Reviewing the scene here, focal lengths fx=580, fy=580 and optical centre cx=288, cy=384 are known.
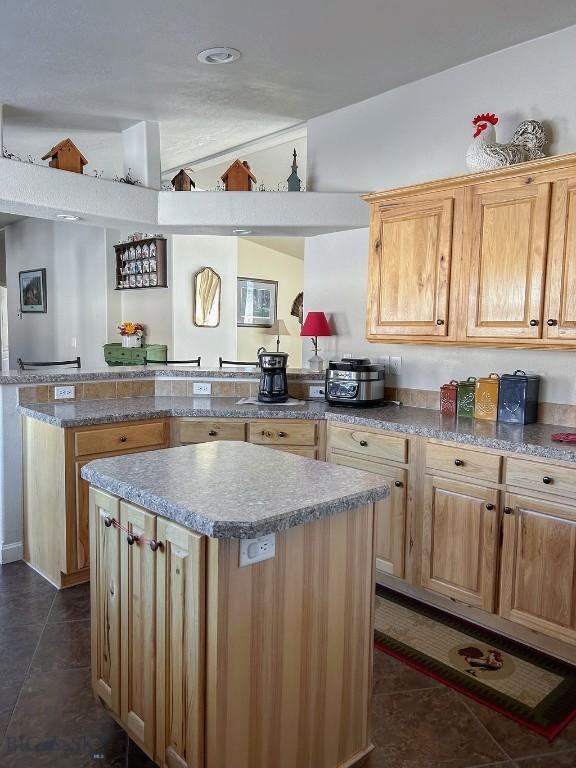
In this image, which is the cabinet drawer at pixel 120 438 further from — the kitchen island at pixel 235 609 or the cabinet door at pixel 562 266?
the cabinet door at pixel 562 266

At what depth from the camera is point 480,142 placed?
112 inches

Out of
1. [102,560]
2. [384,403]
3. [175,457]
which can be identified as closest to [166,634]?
[102,560]

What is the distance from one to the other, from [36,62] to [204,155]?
2.22 metres

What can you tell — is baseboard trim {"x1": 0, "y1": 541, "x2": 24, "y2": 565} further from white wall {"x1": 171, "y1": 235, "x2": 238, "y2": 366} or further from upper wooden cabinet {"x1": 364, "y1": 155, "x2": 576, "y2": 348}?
white wall {"x1": 171, "y1": 235, "x2": 238, "y2": 366}

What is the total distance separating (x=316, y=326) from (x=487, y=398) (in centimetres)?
135

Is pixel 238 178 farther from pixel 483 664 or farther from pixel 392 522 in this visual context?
pixel 483 664

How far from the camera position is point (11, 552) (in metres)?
3.34

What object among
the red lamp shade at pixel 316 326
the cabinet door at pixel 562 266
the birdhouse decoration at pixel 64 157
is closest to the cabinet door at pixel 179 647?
the cabinet door at pixel 562 266

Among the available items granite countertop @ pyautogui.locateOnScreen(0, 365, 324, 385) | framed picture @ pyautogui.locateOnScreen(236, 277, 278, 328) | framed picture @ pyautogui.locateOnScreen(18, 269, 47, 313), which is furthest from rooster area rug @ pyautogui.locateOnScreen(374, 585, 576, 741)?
framed picture @ pyautogui.locateOnScreen(18, 269, 47, 313)

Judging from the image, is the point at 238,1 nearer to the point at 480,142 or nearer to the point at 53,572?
the point at 480,142

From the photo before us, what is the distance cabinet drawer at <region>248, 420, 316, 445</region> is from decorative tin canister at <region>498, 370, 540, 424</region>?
102 centimetres

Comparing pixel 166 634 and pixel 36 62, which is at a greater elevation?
pixel 36 62

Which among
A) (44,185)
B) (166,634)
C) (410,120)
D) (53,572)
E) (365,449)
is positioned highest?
(410,120)

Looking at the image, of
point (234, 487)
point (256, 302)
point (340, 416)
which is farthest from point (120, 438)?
point (256, 302)
